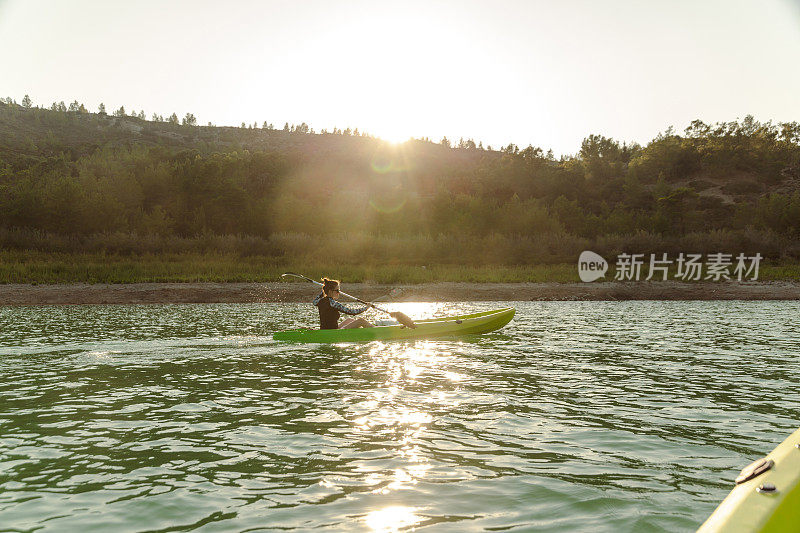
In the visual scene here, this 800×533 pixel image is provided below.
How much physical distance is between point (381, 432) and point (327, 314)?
9393 mm

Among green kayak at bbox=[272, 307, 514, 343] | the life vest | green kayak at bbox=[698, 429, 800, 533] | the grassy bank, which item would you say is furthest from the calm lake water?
the grassy bank

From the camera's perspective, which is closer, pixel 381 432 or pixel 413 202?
pixel 381 432

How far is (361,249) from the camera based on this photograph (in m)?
44.7

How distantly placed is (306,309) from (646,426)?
2280cm

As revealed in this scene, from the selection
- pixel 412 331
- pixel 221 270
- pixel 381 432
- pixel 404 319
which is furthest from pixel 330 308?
pixel 221 270

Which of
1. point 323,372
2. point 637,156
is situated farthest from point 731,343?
point 637,156

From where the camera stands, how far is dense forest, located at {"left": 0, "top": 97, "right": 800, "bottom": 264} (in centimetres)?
4600

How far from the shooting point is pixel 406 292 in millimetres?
35781

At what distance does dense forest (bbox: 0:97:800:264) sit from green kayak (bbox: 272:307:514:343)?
24.4 metres

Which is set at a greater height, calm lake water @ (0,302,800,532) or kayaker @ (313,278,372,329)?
kayaker @ (313,278,372,329)

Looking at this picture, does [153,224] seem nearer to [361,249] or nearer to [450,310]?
[361,249]

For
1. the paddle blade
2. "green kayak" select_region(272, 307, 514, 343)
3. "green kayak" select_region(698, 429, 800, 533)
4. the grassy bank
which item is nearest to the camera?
"green kayak" select_region(698, 429, 800, 533)

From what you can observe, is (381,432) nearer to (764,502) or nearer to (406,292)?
(764,502)

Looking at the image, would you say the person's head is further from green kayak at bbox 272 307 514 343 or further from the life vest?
green kayak at bbox 272 307 514 343
